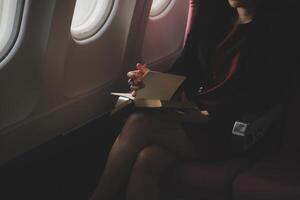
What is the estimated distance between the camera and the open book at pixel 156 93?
2.52 m

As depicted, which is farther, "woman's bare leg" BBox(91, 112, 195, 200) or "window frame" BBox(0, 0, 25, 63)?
"window frame" BBox(0, 0, 25, 63)

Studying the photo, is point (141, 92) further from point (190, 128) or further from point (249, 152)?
point (249, 152)

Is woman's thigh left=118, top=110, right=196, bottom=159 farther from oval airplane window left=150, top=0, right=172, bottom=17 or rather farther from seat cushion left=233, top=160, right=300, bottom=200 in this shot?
oval airplane window left=150, top=0, right=172, bottom=17

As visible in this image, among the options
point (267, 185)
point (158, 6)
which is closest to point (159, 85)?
point (267, 185)

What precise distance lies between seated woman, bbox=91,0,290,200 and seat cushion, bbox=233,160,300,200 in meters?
0.17

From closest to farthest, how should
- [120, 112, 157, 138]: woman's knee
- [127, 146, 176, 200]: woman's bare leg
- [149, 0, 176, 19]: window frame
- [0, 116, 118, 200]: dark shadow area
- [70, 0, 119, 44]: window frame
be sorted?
1. [127, 146, 176, 200]: woman's bare leg
2. [120, 112, 157, 138]: woman's knee
3. [0, 116, 118, 200]: dark shadow area
4. [70, 0, 119, 44]: window frame
5. [149, 0, 176, 19]: window frame

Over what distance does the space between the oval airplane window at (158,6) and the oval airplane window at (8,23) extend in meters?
1.52

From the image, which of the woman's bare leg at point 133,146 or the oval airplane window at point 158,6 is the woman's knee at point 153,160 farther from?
the oval airplane window at point 158,6

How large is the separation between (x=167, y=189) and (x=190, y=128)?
293 millimetres

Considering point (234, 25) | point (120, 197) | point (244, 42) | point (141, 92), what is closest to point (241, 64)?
point (244, 42)

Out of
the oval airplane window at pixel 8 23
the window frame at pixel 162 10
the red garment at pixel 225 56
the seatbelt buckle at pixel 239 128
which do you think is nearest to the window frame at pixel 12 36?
the oval airplane window at pixel 8 23

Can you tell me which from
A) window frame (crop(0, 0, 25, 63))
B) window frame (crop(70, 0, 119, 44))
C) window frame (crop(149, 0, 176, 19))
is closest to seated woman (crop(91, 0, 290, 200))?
window frame (crop(0, 0, 25, 63))

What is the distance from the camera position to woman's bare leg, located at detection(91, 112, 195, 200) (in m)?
2.49

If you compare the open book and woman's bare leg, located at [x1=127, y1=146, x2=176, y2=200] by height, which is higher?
the open book
